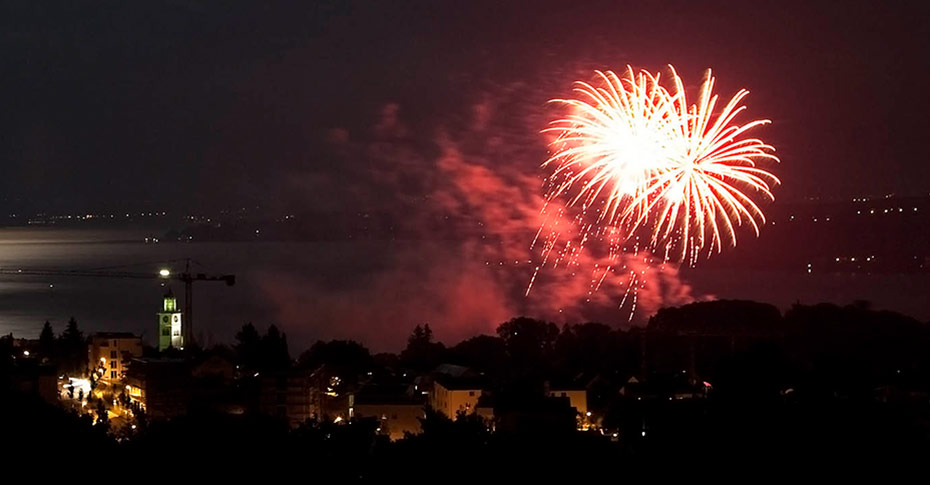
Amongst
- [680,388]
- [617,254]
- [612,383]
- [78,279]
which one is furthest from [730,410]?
[78,279]

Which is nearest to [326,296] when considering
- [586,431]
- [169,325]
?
[169,325]

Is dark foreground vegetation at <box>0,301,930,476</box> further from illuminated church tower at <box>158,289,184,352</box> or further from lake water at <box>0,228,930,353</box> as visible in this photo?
lake water at <box>0,228,930,353</box>

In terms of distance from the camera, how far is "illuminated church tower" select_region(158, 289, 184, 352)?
15.9m

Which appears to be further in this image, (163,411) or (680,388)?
(680,388)

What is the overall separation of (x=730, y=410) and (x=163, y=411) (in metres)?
5.30

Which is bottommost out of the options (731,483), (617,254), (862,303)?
(731,483)

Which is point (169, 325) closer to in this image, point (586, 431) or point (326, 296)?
point (586, 431)

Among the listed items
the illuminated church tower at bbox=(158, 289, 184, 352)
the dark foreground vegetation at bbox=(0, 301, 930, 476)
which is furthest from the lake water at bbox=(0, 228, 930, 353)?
the dark foreground vegetation at bbox=(0, 301, 930, 476)

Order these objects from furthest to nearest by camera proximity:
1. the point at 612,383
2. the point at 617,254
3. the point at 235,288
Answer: the point at 235,288 → the point at 617,254 → the point at 612,383

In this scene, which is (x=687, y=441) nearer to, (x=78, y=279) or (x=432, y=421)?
(x=432, y=421)

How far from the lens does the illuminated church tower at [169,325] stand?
15.9 m

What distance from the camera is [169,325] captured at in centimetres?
1598

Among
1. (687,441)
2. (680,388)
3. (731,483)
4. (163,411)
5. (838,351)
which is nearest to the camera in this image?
(731,483)

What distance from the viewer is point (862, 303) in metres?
16.2
